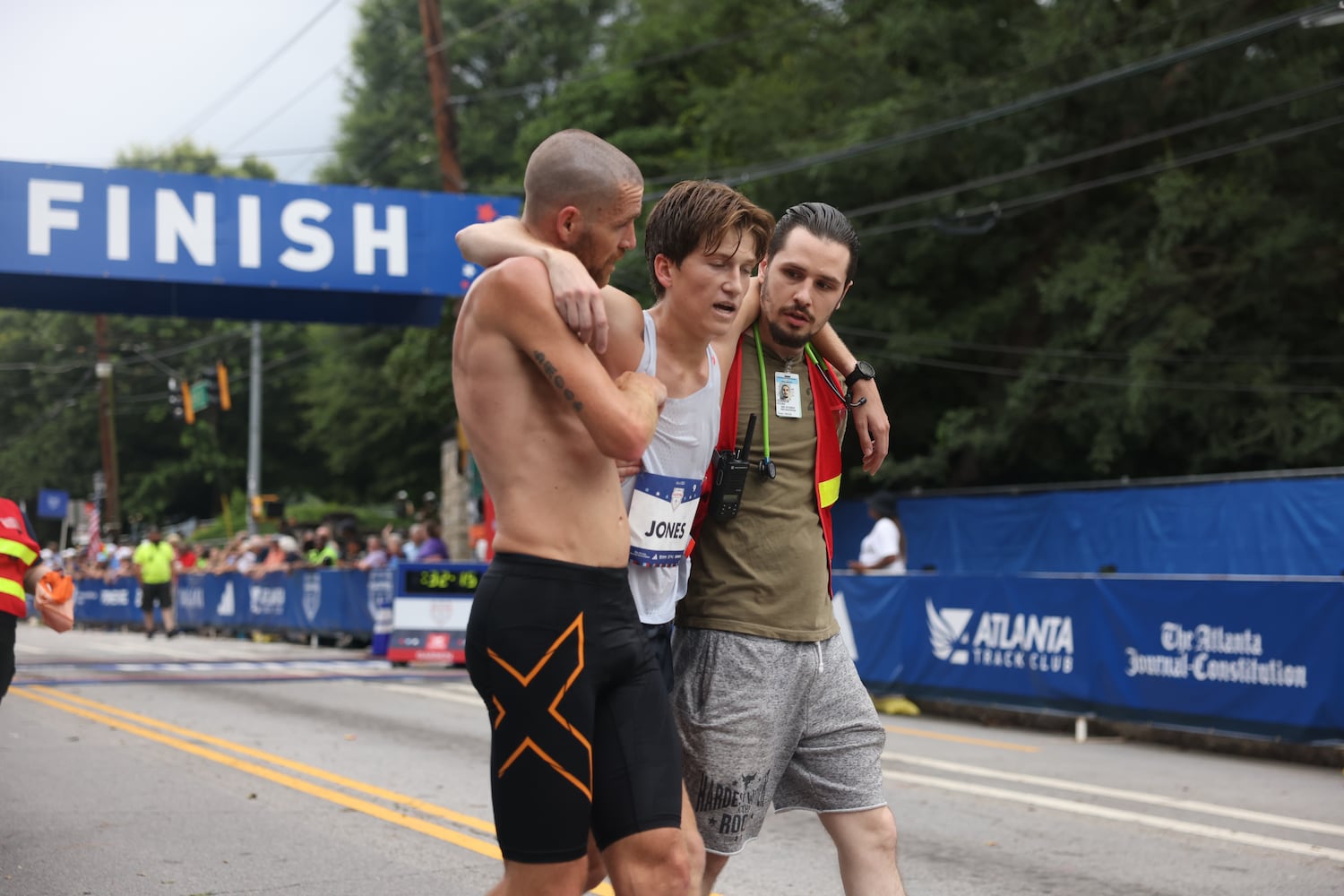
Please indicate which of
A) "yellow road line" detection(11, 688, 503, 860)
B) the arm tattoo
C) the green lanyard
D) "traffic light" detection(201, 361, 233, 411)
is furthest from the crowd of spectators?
the arm tattoo

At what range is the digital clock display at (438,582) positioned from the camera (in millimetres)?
17688

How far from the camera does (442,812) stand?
744cm

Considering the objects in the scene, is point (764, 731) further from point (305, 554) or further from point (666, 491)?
point (305, 554)

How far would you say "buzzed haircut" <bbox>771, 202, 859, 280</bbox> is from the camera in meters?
3.73

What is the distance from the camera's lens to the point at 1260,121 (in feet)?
80.2

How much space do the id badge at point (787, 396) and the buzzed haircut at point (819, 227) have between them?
0.30 meters

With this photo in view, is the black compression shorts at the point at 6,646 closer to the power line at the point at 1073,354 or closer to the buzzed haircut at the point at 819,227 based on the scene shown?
the buzzed haircut at the point at 819,227

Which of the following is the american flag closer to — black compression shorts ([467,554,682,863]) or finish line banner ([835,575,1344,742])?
finish line banner ([835,575,1344,742])

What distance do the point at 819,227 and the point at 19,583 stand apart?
159 inches

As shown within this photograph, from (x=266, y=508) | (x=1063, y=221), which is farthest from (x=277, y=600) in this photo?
(x=1063, y=221)

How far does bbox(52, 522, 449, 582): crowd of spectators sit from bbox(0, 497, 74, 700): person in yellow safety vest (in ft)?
23.3

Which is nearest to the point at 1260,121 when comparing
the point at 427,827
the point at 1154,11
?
the point at 1154,11

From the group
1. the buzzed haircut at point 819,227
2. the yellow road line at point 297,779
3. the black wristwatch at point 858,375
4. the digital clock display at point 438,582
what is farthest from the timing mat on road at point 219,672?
the buzzed haircut at point 819,227

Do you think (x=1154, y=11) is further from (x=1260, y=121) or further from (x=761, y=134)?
(x=761, y=134)
